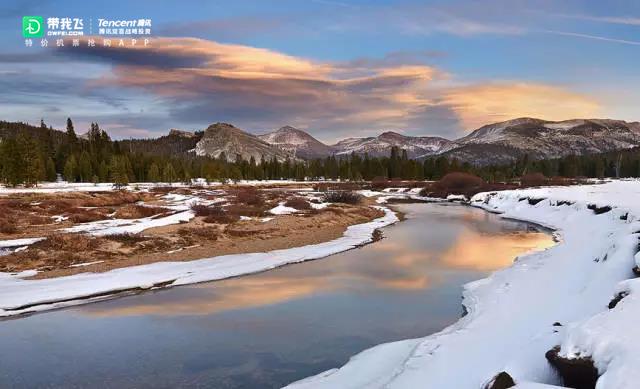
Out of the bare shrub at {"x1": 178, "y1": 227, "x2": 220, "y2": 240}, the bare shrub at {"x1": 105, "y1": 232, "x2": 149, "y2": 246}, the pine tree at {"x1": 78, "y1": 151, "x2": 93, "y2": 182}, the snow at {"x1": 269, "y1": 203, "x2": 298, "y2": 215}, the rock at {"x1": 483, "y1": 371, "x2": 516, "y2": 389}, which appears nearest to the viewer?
the rock at {"x1": 483, "y1": 371, "x2": 516, "y2": 389}

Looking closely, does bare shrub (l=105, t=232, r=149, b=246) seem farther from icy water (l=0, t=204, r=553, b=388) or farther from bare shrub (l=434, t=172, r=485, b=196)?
bare shrub (l=434, t=172, r=485, b=196)

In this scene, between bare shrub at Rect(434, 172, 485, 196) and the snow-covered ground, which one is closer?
the snow-covered ground

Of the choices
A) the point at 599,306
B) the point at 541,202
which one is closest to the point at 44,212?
the point at 599,306

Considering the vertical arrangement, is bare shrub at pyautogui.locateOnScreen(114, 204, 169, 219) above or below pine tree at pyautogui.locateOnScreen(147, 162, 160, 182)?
below

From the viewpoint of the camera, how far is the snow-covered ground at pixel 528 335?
913 cm

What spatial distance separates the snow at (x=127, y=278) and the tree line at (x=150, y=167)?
73774 millimetres

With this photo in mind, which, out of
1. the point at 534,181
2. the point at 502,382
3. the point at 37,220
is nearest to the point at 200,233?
the point at 37,220

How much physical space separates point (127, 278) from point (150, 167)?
116m

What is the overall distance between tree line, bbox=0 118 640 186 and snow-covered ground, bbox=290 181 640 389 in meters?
88.0

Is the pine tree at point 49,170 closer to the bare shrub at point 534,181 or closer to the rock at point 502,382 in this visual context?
the bare shrub at point 534,181

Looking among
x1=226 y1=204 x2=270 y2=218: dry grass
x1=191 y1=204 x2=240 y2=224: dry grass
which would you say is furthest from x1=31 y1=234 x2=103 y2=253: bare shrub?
x1=226 y1=204 x2=270 y2=218: dry grass

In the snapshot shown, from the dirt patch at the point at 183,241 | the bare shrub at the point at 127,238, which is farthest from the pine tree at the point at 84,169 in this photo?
the bare shrub at the point at 127,238

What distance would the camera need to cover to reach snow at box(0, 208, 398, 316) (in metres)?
18.7

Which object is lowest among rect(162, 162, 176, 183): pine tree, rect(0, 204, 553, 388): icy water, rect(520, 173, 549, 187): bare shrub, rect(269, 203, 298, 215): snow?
rect(0, 204, 553, 388): icy water
